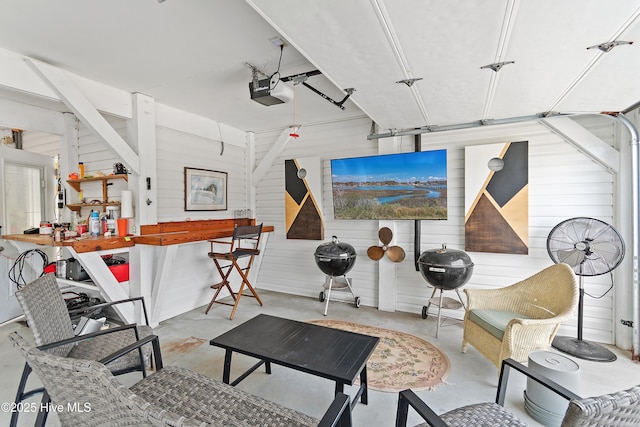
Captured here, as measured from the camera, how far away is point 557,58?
2018mm

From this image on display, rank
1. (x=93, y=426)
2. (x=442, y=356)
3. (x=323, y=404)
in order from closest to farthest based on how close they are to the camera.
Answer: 1. (x=93, y=426)
2. (x=323, y=404)
3. (x=442, y=356)

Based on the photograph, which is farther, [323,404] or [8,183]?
[8,183]

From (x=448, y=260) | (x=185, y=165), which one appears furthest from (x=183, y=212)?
(x=448, y=260)

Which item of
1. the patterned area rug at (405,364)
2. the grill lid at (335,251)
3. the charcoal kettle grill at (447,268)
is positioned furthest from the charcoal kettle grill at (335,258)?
the charcoal kettle grill at (447,268)

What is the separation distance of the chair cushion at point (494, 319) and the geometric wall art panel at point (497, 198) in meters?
0.98

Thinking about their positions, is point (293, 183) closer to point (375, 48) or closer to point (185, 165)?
point (185, 165)

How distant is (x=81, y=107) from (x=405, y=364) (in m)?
4.22

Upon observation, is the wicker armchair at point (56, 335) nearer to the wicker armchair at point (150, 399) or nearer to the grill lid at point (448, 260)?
the wicker armchair at point (150, 399)

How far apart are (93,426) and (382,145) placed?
4.08m

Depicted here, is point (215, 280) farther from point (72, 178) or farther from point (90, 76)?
point (90, 76)

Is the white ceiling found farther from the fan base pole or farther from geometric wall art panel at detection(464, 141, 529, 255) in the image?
the fan base pole

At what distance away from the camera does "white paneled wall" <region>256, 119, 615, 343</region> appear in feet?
10.8

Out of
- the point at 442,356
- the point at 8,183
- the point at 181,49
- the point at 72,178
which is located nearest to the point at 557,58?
the point at 442,356

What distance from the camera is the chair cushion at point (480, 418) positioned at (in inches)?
55.3
